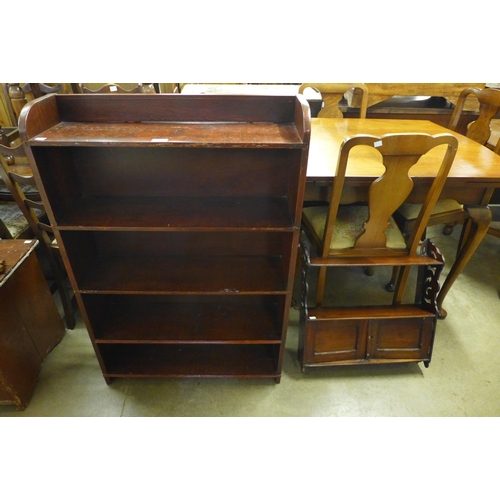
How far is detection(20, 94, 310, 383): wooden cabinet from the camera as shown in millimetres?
1131

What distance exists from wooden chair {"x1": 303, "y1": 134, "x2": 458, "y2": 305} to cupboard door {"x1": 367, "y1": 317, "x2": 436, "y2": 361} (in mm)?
147

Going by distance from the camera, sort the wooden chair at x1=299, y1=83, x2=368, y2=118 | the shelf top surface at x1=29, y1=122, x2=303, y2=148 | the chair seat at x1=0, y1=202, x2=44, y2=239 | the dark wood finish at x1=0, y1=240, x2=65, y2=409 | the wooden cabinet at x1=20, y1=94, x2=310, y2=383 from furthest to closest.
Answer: the wooden chair at x1=299, y1=83, x2=368, y2=118
the chair seat at x1=0, y1=202, x2=44, y2=239
the dark wood finish at x1=0, y1=240, x2=65, y2=409
the wooden cabinet at x1=20, y1=94, x2=310, y2=383
the shelf top surface at x1=29, y1=122, x2=303, y2=148

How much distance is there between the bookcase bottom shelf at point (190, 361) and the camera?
1.63 m

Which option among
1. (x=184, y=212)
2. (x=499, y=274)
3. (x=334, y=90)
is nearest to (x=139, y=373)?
(x=184, y=212)

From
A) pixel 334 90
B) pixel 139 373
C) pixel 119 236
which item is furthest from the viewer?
pixel 334 90

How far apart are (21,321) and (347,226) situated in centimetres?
157

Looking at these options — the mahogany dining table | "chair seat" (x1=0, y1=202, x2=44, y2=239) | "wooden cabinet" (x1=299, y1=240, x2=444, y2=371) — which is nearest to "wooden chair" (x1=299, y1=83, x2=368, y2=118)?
the mahogany dining table

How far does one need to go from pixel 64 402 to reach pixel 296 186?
4.71 ft

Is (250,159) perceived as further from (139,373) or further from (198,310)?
(139,373)

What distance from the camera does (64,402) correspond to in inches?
62.7

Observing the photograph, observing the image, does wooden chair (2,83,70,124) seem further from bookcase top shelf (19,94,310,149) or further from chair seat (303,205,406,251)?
chair seat (303,205,406,251)

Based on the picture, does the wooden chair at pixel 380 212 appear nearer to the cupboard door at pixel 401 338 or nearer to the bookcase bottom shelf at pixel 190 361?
the cupboard door at pixel 401 338

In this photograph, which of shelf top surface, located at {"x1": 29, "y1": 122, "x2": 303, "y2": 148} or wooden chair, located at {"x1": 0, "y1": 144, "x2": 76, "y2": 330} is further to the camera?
wooden chair, located at {"x1": 0, "y1": 144, "x2": 76, "y2": 330}

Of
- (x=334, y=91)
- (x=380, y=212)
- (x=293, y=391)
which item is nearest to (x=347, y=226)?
(x=380, y=212)
